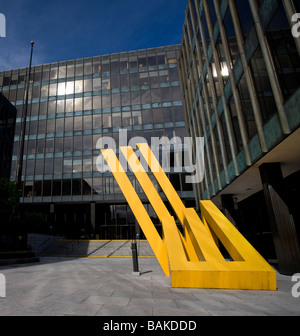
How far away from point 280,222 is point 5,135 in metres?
30.7

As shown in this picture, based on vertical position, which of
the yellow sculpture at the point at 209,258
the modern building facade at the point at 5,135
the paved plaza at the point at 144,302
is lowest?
the paved plaza at the point at 144,302

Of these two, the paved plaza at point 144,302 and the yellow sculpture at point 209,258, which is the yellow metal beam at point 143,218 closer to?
the yellow sculpture at point 209,258

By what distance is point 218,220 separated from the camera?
7.75 meters

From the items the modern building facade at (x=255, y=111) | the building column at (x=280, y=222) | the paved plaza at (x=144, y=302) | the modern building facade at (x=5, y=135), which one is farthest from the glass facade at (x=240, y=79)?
the modern building facade at (x=5, y=135)

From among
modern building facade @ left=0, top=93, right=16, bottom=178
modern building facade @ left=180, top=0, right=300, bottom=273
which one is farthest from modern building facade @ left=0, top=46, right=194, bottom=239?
modern building facade @ left=180, top=0, right=300, bottom=273

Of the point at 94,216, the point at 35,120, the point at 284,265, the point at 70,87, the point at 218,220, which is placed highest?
the point at 70,87

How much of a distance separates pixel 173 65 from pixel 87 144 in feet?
64.9

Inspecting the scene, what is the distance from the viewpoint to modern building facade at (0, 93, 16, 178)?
25625 millimetres

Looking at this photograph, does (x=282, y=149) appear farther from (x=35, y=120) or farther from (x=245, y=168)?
(x=35, y=120)

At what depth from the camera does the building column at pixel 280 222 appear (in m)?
8.80

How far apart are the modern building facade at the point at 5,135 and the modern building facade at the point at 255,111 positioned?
24.0m

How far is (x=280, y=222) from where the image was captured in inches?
366

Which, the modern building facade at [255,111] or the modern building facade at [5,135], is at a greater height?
the modern building facade at [5,135]
